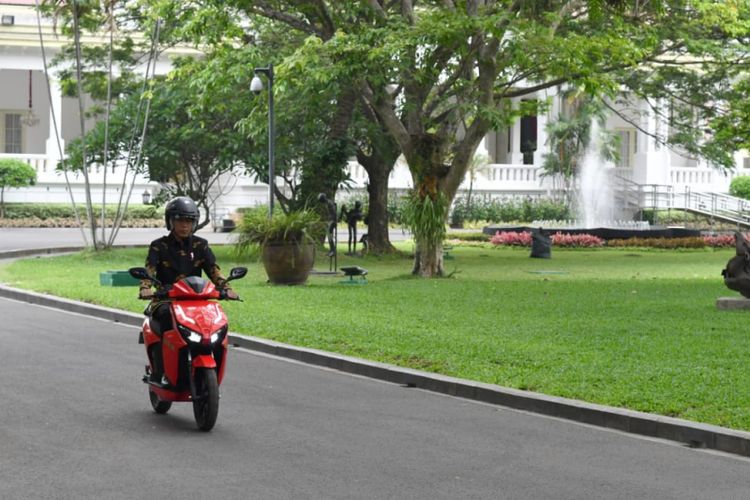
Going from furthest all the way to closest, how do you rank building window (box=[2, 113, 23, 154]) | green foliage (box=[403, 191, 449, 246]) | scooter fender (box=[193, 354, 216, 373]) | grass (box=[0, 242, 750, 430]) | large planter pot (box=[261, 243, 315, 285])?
building window (box=[2, 113, 23, 154]), green foliage (box=[403, 191, 449, 246]), large planter pot (box=[261, 243, 315, 285]), grass (box=[0, 242, 750, 430]), scooter fender (box=[193, 354, 216, 373])

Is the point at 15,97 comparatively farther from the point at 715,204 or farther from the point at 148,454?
the point at 148,454

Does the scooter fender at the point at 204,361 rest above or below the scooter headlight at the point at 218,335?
below

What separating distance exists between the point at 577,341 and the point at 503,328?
1.61m

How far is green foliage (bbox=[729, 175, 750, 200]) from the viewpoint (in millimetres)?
64875

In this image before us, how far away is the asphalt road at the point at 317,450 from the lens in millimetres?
8281

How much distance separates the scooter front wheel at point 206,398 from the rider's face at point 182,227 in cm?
127

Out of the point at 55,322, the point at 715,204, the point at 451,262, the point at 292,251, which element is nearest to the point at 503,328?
the point at 55,322

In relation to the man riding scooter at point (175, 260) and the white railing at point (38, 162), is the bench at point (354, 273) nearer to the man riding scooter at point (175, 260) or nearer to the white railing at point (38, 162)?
the man riding scooter at point (175, 260)

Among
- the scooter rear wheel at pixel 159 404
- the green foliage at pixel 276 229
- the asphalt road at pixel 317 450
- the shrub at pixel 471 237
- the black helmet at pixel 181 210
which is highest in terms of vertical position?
the black helmet at pixel 181 210

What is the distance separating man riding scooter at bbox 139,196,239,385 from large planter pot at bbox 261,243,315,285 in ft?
43.3

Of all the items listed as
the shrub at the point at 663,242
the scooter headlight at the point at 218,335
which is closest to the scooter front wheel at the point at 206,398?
the scooter headlight at the point at 218,335

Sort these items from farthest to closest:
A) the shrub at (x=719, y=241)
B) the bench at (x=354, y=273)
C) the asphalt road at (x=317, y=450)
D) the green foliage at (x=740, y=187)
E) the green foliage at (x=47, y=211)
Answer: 1. the green foliage at (x=740, y=187)
2. the green foliage at (x=47, y=211)
3. the shrub at (x=719, y=241)
4. the bench at (x=354, y=273)
5. the asphalt road at (x=317, y=450)

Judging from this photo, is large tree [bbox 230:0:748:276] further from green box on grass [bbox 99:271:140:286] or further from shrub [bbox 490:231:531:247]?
shrub [bbox 490:231:531:247]

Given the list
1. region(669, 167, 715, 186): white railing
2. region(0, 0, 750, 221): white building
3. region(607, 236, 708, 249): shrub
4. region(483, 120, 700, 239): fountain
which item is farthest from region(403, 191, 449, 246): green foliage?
region(669, 167, 715, 186): white railing
